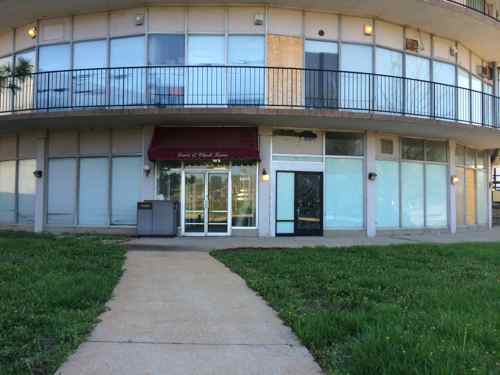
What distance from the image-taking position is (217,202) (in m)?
16.3

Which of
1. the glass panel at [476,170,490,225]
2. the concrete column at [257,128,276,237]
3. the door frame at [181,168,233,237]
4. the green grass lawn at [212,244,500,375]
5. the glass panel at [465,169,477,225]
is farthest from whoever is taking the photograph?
the glass panel at [476,170,490,225]

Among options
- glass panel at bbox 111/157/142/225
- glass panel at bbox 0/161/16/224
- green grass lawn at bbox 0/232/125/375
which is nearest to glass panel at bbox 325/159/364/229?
glass panel at bbox 111/157/142/225

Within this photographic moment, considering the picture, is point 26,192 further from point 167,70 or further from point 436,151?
point 436,151

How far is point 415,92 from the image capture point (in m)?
17.7

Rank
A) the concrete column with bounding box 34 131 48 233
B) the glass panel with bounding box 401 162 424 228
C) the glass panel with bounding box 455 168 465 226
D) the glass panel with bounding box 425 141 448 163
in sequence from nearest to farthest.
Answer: the concrete column with bounding box 34 131 48 233 < the glass panel with bounding box 401 162 424 228 < the glass panel with bounding box 425 141 448 163 < the glass panel with bounding box 455 168 465 226

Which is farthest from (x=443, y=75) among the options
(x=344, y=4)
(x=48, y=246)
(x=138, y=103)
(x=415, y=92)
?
(x=48, y=246)

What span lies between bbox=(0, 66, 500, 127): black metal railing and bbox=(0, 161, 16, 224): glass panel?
9.70 feet

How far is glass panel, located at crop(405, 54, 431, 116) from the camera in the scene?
57.6 feet

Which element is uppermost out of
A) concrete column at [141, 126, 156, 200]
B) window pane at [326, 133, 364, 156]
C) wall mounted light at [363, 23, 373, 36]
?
wall mounted light at [363, 23, 373, 36]

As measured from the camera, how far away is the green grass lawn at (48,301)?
4.24 metres

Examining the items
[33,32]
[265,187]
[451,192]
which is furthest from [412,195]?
[33,32]

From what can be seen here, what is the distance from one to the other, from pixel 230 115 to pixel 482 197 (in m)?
13.7

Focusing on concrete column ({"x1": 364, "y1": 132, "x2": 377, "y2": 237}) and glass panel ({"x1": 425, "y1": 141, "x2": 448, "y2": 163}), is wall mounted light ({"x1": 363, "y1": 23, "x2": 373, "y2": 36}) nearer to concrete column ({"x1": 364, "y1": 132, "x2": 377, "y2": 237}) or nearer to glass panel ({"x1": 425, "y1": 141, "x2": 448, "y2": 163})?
concrete column ({"x1": 364, "y1": 132, "x2": 377, "y2": 237})

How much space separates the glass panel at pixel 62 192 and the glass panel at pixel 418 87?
12.3m
